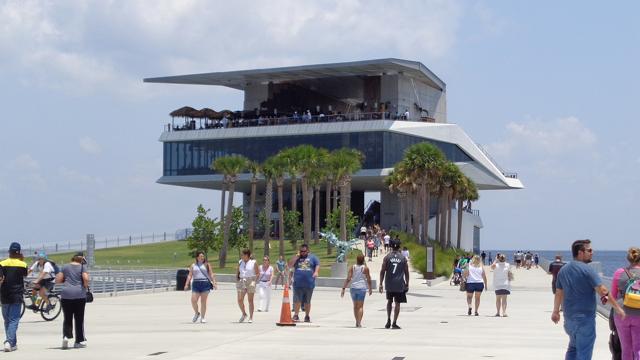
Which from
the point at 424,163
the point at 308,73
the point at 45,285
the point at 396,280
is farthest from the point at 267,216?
the point at 396,280

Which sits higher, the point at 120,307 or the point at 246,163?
the point at 246,163

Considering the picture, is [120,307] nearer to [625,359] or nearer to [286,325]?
[286,325]

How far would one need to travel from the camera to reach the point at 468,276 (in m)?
26.2

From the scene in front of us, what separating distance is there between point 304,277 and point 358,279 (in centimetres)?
128

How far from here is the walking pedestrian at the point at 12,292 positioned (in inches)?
647

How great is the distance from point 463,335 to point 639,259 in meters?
7.59

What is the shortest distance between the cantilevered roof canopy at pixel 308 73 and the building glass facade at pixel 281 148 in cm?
550

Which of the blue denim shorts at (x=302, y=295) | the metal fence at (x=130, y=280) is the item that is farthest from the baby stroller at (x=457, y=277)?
the blue denim shorts at (x=302, y=295)

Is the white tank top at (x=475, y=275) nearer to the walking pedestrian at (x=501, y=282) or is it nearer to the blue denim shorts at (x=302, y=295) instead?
the walking pedestrian at (x=501, y=282)

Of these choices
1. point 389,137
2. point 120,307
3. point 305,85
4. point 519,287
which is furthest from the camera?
point 305,85

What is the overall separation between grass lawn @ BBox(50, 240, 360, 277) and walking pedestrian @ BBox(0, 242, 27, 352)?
142ft

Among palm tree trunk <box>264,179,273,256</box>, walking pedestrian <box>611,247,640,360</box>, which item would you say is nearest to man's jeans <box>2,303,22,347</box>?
walking pedestrian <box>611,247,640,360</box>

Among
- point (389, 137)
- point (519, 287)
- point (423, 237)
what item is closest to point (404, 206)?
point (389, 137)

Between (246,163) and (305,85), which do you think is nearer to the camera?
(246,163)
